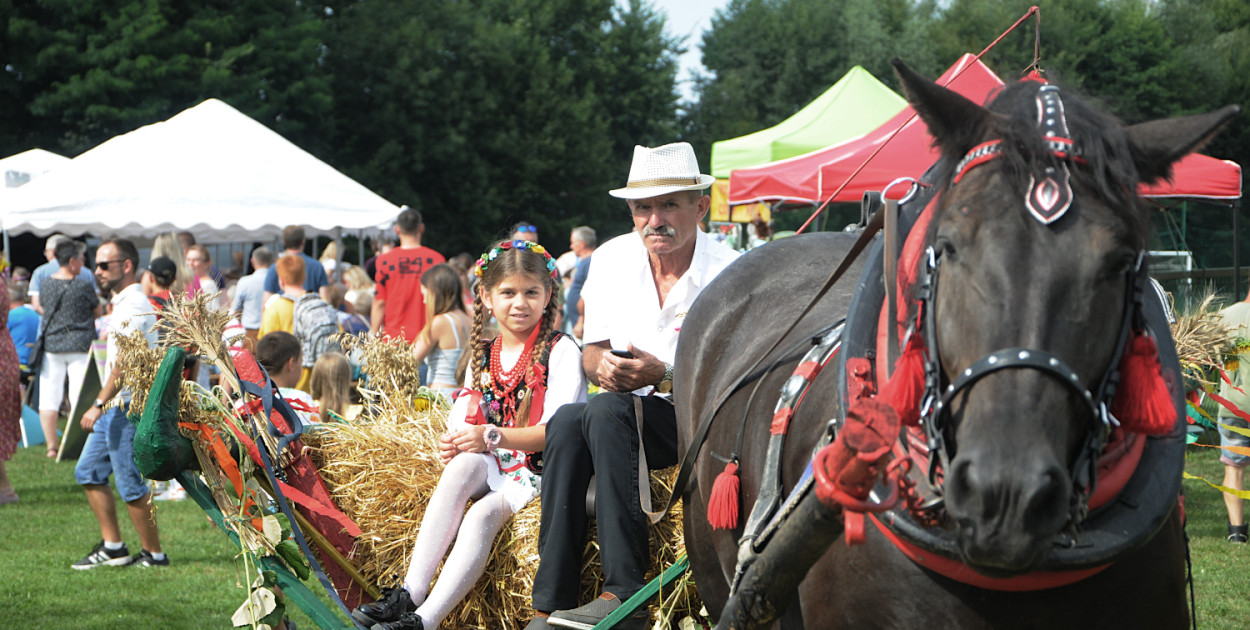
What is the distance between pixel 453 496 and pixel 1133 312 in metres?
2.37

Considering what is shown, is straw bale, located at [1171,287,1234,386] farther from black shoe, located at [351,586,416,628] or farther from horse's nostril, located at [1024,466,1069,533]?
black shoe, located at [351,586,416,628]

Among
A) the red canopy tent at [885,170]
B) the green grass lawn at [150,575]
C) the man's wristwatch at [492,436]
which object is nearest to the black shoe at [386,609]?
the man's wristwatch at [492,436]

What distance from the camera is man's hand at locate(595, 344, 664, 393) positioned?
3.42m

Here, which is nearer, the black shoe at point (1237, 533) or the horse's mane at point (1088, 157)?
the horse's mane at point (1088, 157)

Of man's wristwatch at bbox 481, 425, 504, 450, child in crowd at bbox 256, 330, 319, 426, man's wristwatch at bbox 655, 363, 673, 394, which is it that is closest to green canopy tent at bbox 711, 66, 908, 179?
child in crowd at bbox 256, 330, 319, 426

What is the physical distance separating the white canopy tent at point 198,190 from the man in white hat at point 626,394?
8.35 metres

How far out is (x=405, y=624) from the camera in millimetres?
3363

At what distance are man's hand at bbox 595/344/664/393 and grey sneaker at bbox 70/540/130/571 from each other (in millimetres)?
4278

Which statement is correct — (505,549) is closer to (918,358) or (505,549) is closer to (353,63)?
(918,358)

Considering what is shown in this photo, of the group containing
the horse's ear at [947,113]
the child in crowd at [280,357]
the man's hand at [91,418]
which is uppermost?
the horse's ear at [947,113]

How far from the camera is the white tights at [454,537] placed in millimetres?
3455

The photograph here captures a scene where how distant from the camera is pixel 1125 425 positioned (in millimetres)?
1746

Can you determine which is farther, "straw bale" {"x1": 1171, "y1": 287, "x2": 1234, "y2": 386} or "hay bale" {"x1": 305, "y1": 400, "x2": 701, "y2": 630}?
"straw bale" {"x1": 1171, "y1": 287, "x2": 1234, "y2": 386}

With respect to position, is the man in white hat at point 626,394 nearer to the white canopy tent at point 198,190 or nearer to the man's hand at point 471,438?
the man's hand at point 471,438
